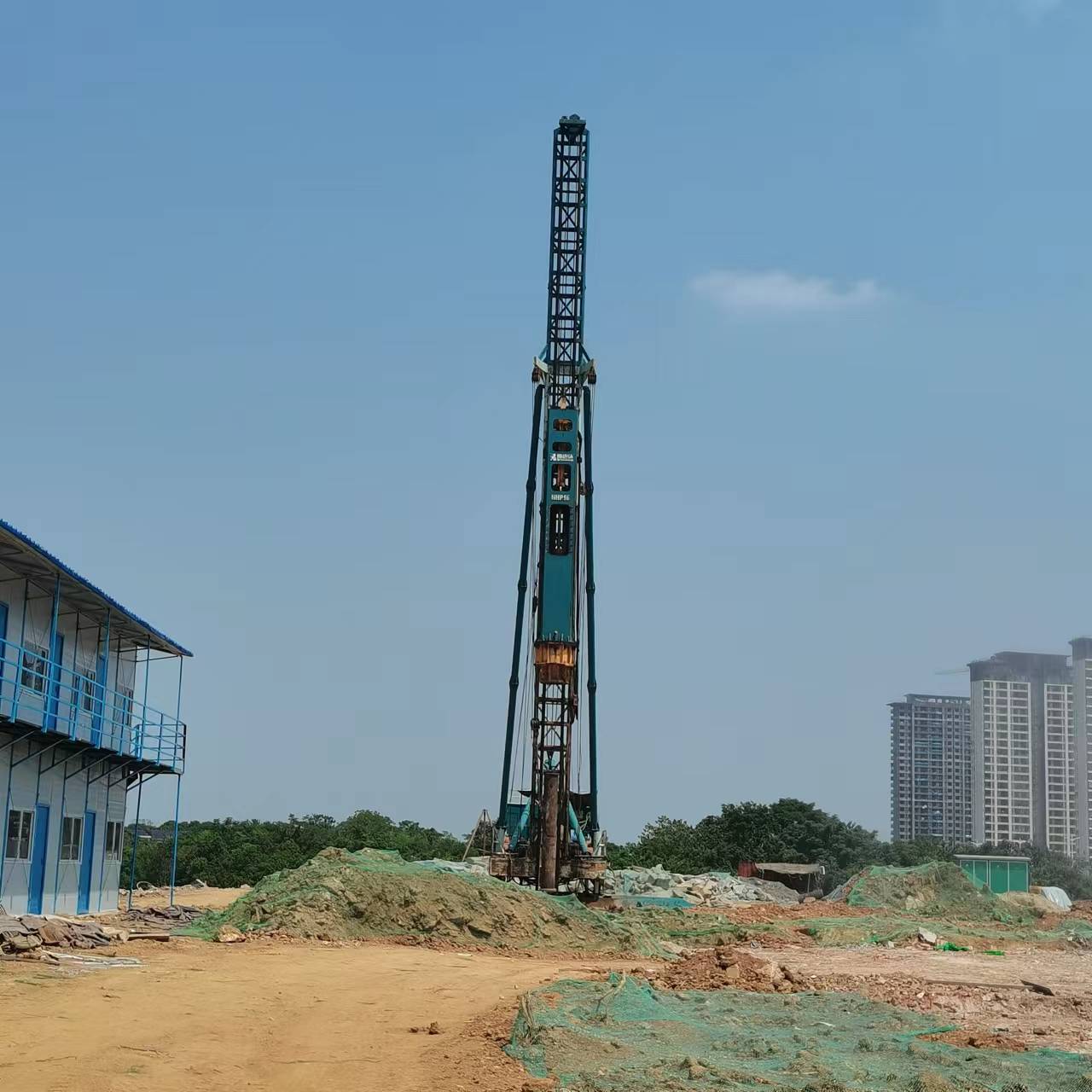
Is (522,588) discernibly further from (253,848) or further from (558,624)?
(253,848)

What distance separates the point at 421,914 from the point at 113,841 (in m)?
12.0

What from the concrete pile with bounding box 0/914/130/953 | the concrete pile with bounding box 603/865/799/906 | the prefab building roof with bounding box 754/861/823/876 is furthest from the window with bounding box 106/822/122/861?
the prefab building roof with bounding box 754/861/823/876

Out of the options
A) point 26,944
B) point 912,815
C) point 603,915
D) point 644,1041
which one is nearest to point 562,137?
point 603,915

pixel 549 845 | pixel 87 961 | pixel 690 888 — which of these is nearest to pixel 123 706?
pixel 549 845

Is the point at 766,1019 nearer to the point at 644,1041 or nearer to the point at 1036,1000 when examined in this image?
the point at 644,1041

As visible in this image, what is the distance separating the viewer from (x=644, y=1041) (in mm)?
13273

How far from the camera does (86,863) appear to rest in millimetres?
31297

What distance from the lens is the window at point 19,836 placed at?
2667cm

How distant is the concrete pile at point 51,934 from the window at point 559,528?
14935mm

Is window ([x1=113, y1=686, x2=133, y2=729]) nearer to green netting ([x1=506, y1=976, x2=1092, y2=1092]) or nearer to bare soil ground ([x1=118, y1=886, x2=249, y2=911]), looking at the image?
bare soil ground ([x1=118, y1=886, x2=249, y2=911])

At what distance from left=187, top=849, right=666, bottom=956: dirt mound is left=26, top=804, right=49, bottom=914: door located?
148 inches

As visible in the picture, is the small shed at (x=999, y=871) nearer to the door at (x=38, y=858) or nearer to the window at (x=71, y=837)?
the window at (x=71, y=837)

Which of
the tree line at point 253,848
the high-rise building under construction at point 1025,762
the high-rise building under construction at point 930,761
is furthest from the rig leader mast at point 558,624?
the high-rise building under construction at point 930,761

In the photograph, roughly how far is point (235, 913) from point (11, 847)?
4933mm
